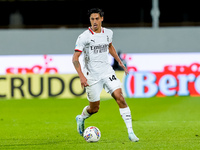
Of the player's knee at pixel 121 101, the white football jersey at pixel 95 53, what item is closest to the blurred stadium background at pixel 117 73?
the player's knee at pixel 121 101

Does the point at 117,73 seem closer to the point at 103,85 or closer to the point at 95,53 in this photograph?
the point at 103,85

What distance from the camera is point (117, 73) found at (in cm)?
1700

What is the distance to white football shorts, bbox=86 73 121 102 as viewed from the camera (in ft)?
23.3

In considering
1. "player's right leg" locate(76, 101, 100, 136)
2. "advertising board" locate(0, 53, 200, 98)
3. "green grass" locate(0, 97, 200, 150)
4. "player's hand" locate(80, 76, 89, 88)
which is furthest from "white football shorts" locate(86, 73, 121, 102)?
"advertising board" locate(0, 53, 200, 98)

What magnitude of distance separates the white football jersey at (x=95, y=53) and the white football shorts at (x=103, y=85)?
62 millimetres

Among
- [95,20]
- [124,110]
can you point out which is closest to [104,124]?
[124,110]

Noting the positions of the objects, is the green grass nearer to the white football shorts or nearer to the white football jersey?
the white football shorts

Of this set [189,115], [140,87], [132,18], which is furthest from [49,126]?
[132,18]

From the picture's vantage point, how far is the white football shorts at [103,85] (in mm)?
7105

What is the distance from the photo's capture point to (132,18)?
95.9 ft

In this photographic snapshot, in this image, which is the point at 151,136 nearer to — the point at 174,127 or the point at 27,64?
the point at 174,127

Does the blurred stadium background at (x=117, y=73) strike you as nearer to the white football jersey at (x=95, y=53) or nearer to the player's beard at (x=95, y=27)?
the white football jersey at (x=95, y=53)

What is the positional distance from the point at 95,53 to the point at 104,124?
2.91 meters

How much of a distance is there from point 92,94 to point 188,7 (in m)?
22.9
